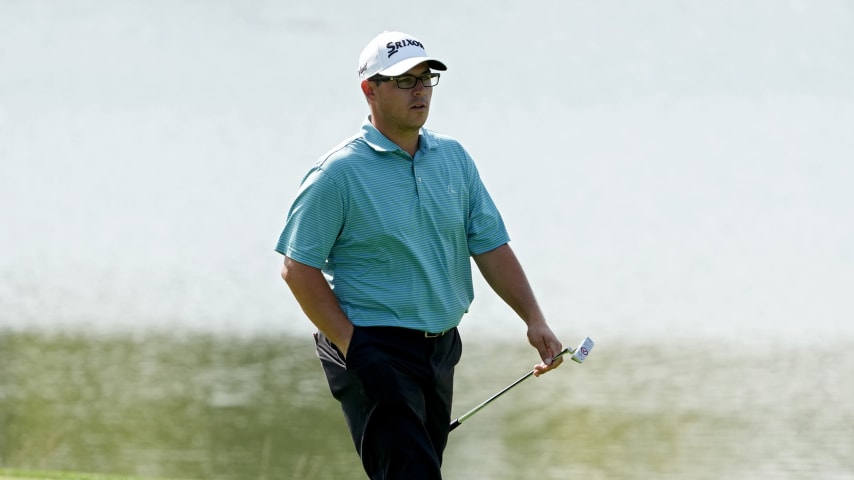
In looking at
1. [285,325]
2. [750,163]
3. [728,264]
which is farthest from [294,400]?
[750,163]

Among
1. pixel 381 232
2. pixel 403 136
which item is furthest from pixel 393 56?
pixel 381 232

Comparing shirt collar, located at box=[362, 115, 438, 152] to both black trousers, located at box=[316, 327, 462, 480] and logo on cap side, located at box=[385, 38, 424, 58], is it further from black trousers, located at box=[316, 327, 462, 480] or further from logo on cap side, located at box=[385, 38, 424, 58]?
black trousers, located at box=[316, 327, 462, 480]

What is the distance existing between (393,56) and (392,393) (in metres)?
1.15

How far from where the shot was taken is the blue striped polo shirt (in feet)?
14.4

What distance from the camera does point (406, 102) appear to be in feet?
14.9

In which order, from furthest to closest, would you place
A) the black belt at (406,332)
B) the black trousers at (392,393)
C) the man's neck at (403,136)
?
the man's neck at (403,136)
the black belt at (406,332)
the black trousers at (392,393)

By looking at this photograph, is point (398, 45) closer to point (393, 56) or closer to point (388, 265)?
point (393, 56)

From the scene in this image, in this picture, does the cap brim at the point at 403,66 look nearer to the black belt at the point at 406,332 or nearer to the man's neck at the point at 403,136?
the man's neck at the point at 403,136

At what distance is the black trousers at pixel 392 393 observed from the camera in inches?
171

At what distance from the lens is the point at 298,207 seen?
4.42 m

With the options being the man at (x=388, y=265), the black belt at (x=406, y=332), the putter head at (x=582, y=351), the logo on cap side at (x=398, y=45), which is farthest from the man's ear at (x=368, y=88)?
the putter head at (x=582, y=351)

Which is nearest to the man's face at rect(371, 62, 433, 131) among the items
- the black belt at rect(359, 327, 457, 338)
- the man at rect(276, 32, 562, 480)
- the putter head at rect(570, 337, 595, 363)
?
the man at rect(276, 32, 562, 480)

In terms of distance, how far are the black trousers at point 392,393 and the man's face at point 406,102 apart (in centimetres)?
71

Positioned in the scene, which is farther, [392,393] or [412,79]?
[412,79]
